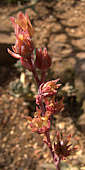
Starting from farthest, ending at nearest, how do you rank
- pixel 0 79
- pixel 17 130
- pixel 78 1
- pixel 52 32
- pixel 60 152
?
1. pixel 78 1
2. pixel 52 32
3. pixel 0 79
4. pixel 17 130
5. pixel 60 152

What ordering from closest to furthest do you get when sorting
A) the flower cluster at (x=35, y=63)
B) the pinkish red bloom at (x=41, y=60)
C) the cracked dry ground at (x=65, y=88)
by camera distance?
the flower cluster at (x=35, y=63)
the pinkish red bloom at (x=41, y=60)
the cracked dry ground at (x=65, y=88)

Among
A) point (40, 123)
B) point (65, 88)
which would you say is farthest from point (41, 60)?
point (65, 88)

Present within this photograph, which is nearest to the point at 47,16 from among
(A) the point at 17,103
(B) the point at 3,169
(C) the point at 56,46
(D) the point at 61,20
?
(D) the point at 61,20

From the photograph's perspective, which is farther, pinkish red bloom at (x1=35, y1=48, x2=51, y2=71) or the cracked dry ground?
the cracked dry ground

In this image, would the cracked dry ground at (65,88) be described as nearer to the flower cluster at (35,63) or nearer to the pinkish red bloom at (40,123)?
the flower cluster at (35,63)

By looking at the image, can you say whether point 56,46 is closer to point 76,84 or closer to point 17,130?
point 76,84

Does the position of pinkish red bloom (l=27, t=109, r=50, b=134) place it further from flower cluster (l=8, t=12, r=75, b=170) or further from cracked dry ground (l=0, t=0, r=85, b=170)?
cracked dry ground (l=0, t=0, r=85, b=170)

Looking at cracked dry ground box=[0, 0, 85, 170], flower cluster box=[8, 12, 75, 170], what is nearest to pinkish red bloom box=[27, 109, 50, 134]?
flower cluster box=[8, 12, 75, 170]

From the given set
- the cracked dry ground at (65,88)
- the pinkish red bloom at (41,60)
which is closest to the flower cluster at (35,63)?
the pinkish red bloom at (41,60)

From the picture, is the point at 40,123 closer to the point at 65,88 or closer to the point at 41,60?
the point at 41,60
